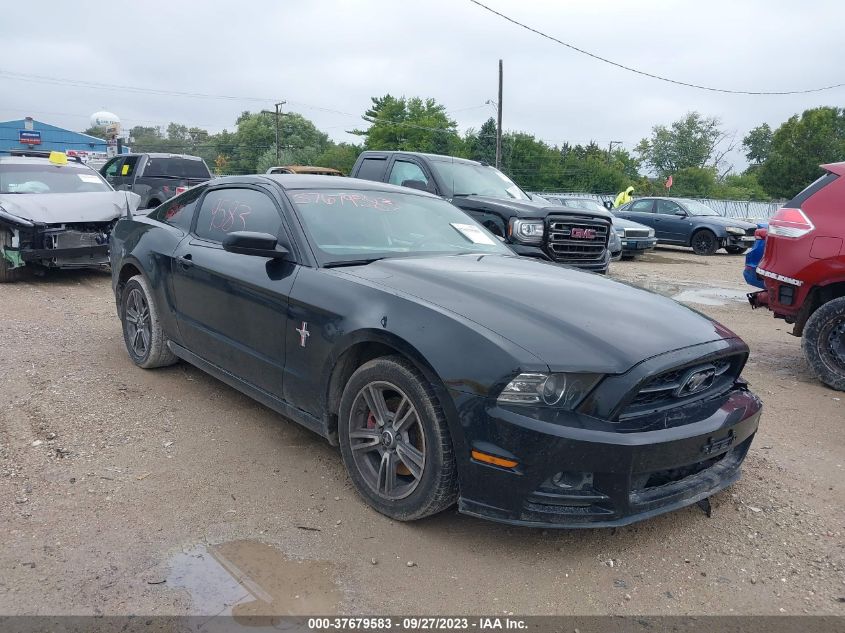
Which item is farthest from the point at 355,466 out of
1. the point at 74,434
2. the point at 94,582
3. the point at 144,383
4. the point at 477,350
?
the point at 144,383

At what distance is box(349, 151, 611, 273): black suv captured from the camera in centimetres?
745

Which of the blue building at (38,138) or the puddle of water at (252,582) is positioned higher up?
the blue building at (38,138)

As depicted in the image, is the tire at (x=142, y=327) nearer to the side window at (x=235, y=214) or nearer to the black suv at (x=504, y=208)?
the side window at (x=235, y=214)

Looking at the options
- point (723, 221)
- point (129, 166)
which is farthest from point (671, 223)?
point (129, 166)

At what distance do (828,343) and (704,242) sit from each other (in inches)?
524

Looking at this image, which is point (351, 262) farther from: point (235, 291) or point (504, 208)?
point (504, 208)

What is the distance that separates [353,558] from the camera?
2777mm

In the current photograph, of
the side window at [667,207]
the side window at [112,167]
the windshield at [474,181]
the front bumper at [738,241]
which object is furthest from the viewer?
the side window at [667,207]

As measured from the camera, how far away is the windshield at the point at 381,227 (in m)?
3.69

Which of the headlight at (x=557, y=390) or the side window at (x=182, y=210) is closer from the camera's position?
the headlight at (x=557, y=390)

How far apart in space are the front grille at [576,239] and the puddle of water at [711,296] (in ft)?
7.19

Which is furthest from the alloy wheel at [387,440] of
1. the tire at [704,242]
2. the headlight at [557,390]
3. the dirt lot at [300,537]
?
the tire at [704,242]

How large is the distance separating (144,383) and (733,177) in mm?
80137

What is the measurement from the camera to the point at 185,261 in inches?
174
